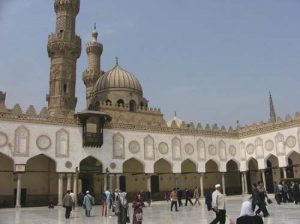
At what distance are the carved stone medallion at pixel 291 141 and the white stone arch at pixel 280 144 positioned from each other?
0.48 metres

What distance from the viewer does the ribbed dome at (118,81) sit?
3684 cm

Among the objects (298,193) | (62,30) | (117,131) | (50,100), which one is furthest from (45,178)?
(298,193)

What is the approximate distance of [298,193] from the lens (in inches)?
719

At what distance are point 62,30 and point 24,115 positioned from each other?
12145mm

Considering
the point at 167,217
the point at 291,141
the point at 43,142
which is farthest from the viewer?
the point at 291,141

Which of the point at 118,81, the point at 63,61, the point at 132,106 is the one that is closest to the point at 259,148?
the point at 132,106

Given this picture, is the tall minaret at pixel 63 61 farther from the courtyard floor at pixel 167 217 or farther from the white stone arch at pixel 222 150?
the courtyard floor at pixel 167 217

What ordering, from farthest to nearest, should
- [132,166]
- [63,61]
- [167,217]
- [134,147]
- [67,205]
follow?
[63,61], [132,166], [134,147], [67,205], [167,217]

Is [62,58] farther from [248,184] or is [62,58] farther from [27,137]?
[248,184]

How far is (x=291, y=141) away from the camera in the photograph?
93.3 ft

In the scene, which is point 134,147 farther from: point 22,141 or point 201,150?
point 22,141

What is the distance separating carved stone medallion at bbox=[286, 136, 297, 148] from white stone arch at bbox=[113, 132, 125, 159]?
12670 mm

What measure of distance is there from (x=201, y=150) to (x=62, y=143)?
11.8 metres

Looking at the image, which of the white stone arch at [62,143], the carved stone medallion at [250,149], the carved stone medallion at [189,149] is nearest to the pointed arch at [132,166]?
the carved stone medallion at [189,149]
